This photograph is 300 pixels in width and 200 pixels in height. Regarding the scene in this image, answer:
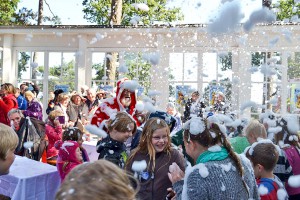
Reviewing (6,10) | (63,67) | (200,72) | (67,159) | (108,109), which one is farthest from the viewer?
(6,10)

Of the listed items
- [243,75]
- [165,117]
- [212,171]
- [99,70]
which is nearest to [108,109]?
[165,117]

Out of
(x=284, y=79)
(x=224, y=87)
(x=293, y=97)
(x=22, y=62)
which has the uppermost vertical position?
(x=22, y=62)

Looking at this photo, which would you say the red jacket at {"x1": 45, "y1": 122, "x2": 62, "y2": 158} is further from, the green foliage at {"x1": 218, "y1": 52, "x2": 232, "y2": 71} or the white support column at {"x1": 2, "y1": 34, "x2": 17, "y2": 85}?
the white support column at {"x1": 2, "y1": 34, "x2": 17, "y2": 85}

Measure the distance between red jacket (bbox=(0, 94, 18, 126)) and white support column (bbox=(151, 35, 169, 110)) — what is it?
5.79 meters

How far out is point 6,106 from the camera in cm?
826

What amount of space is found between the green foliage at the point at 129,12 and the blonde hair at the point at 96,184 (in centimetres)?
2953

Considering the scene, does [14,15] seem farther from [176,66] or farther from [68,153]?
[68,153]

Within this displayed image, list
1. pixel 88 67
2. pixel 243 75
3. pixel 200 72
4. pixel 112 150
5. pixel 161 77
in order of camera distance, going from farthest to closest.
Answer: pixel 88 67 < pixel 200 72 < pixel 161 77 < pixel 243 75 < pixel 112 150

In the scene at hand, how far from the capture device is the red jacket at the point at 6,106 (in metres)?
8.21

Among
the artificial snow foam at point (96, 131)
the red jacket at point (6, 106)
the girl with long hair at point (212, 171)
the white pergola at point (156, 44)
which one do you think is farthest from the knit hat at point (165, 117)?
the white pergola at point (156, 44)

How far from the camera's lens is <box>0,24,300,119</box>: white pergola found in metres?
13.3

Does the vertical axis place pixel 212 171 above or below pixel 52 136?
above

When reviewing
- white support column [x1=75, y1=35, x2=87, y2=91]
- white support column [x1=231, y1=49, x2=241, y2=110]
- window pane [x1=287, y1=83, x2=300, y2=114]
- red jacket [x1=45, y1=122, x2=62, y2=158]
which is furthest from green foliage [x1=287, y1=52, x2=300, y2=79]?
red jacket [x1=45, y1=122, x2=62, y2=158]

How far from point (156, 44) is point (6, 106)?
652 centimetres
